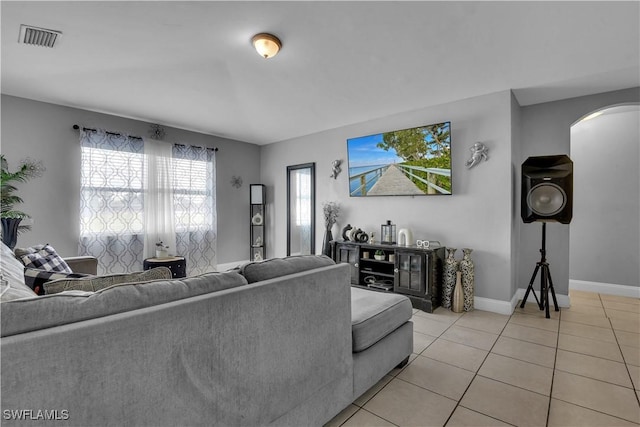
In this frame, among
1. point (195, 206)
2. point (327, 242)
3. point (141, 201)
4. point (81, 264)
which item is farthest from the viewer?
point (195, 206)

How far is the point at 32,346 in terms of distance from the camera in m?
0.79

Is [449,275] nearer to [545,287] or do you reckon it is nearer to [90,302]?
[545,287]

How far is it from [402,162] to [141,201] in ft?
12.3

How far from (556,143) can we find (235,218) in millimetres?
4910

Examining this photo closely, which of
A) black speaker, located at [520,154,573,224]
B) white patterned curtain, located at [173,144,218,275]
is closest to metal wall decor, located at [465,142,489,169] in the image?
black speaker, located at [520,154,573,224]

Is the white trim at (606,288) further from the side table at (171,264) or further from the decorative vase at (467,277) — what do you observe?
the side table at (171,264)

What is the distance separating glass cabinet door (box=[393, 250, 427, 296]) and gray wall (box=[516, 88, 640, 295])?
52.9 inches

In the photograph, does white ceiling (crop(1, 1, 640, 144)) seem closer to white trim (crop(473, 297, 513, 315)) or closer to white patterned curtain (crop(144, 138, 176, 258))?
white patterned curtain (crop(144, 138, 176, 258))

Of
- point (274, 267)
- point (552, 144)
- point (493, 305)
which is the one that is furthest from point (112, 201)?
point (552, 144)

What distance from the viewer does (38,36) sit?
2264 mm

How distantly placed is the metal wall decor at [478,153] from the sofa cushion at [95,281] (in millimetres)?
3356

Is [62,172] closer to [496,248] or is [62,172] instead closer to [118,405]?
[118,405]

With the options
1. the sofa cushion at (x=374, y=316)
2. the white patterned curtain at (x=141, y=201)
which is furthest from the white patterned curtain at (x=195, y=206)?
the sofa cushion at (x=374, y=316)

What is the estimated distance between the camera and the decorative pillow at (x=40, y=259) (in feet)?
6.97
